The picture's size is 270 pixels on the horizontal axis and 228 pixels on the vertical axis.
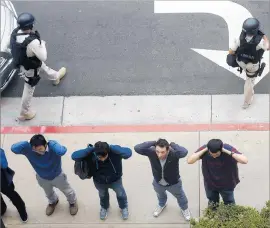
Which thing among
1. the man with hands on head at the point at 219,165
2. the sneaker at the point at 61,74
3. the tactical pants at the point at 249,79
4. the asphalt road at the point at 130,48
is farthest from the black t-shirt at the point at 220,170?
the sneaker at the point at 61,74

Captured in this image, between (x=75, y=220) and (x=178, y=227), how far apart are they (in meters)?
1.39

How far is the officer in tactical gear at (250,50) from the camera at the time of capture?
345 inches

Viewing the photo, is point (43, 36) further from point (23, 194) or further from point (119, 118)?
point (23, 194)

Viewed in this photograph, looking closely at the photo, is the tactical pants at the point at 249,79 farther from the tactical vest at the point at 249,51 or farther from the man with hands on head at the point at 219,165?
the man with hands on head at the point at 219,165

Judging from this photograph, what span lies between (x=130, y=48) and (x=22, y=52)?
8.17ft

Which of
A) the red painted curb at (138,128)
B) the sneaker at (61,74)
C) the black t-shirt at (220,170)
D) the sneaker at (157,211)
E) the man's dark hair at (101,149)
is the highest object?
the man's dark hair at (101,149)

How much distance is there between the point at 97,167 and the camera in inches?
310

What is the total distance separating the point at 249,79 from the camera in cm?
951

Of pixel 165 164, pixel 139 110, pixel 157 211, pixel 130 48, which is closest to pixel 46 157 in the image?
pixel 165 164

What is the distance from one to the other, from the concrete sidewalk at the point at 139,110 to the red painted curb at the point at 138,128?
75 millimetres

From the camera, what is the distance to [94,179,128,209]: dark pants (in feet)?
27.0

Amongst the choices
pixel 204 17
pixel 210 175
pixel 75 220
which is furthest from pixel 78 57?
pixel 210 175

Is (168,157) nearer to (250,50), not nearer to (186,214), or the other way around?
(186,214)

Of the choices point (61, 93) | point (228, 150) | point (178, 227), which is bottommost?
point (178, 227)
